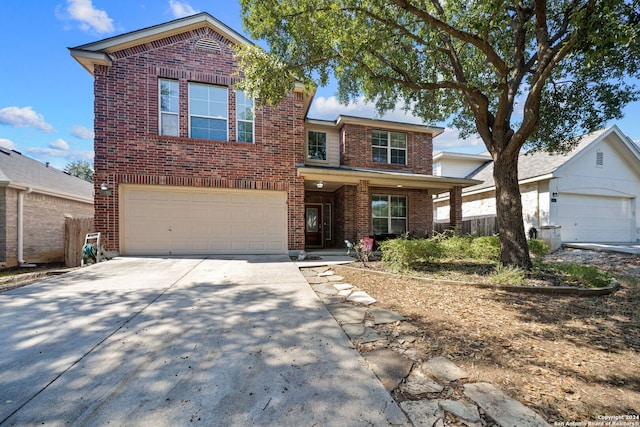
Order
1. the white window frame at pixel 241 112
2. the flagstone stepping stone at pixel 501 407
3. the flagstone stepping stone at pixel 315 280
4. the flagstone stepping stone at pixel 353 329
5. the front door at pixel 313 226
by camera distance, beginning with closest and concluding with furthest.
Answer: the flagstone stepping stone at pixel 501 407, the flagstone stepping stone at pixel 353 329, the flagstone stepping stone at pixel 315 280, the white window frame at pixel 241 112, the front door at pixel 313 226

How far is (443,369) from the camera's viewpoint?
92.2 inches

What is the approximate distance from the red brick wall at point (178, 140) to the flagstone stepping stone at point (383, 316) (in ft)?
18.3

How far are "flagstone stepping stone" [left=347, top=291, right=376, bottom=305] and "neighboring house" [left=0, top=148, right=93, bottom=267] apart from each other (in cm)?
1192

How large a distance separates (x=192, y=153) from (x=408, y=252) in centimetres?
724

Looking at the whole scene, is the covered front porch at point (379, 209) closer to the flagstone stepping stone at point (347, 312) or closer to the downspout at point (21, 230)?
the flagstone stepping stone at point (347, 312)

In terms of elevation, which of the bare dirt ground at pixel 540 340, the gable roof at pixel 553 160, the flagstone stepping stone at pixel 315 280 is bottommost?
the bare dirt ground at pixel 540 340

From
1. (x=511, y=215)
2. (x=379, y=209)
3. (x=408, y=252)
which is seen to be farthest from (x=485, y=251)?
(x=379, y=209)

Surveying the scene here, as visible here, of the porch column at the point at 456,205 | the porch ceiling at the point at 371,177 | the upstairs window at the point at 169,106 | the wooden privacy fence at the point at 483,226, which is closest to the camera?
the upstairs window at the point at 169,106

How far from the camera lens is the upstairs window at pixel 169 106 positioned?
329 inches

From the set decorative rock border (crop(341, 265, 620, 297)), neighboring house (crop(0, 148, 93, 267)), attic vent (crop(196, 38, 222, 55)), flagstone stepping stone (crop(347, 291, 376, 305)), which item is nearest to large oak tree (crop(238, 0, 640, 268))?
decorative rock border (crop(341, 265, 620, 297))

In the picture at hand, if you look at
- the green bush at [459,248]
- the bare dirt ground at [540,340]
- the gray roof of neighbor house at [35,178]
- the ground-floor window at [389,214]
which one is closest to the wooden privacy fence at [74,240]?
the gray roof of neighbor house at [35,178]

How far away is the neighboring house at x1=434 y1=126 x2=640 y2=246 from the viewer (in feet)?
39.0

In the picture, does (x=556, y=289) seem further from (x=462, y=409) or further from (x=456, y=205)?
(x=456, y=205)

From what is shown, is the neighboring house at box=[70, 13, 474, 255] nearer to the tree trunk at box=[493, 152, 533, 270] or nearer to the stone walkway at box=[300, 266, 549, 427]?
the tree trunk at box=[493, 152, 533, 270]
